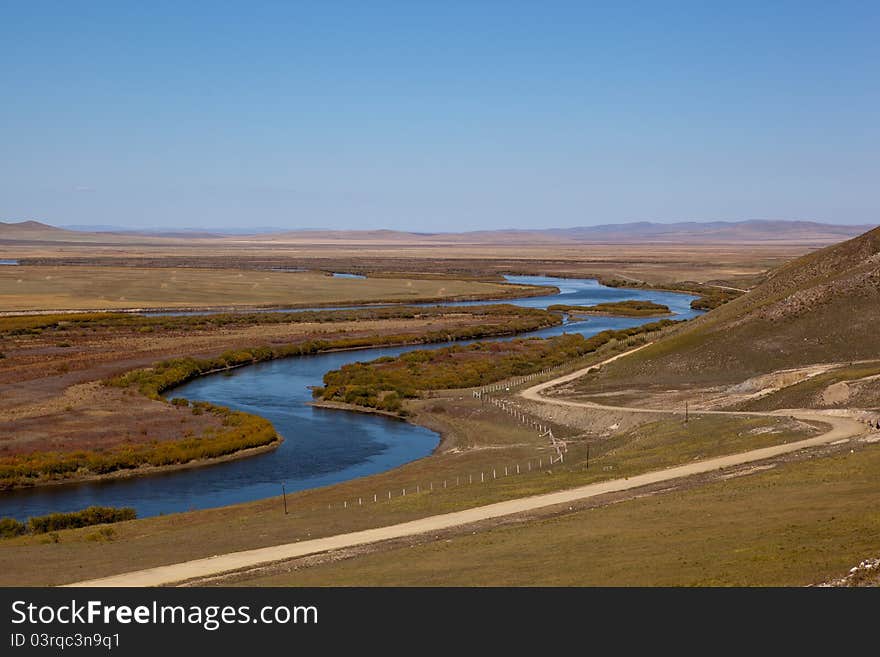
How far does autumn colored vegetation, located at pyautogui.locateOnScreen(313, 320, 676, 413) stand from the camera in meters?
69.1

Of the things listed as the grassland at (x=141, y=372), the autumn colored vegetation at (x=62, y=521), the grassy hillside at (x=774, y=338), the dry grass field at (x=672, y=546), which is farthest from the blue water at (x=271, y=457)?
the dry grass field at (x=672, y=546)

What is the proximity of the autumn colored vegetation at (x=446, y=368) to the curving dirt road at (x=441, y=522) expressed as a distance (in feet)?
97.8

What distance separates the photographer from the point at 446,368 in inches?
3091

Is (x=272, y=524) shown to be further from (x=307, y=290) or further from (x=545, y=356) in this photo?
(x=307, y=290)

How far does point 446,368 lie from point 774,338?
2592 centimetres

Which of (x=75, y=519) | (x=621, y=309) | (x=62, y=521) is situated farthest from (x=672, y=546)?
(x=621, y=309)

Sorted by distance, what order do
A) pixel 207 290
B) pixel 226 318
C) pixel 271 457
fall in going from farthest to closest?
pixel 207 290 < pixel 226 318 < pixel 271 457

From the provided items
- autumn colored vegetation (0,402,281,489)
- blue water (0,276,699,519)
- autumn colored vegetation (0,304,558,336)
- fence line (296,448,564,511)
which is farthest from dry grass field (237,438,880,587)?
autumn colored vegetation (0,304,558,336)

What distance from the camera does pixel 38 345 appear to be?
92438 mm

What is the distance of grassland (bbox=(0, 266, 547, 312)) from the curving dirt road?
10631cm

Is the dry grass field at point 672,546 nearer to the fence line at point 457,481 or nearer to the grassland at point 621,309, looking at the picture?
the fence line at point 457,481

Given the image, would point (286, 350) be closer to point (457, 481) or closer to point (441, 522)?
point (457, 481)

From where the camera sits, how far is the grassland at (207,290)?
13925 cm

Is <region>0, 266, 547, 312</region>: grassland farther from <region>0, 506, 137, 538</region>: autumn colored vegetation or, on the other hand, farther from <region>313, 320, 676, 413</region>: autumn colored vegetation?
<region>0, 506, 137, 538</region>: autumn colored vegetation
